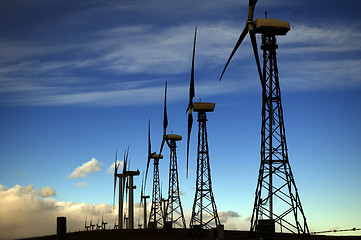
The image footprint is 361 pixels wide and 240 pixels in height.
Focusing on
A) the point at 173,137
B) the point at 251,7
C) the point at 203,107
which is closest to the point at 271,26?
the point at 251,7

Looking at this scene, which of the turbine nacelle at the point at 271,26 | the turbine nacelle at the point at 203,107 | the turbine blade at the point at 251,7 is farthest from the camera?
the turbine nacelle at the point at 203,107

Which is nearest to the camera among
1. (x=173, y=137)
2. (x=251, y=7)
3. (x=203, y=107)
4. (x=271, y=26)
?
(x=251, y=7)

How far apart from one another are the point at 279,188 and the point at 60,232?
29009 mm

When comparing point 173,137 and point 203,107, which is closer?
point 203,107

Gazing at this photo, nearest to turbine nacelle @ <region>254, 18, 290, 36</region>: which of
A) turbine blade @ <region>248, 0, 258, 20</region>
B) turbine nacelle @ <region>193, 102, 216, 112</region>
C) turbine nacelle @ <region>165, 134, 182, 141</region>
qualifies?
turbine blade @ <region>248, 0, 258, 20</region>

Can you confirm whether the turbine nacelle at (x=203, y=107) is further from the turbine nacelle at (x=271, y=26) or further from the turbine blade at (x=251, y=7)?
the turbine blade at (x=251, y=7)

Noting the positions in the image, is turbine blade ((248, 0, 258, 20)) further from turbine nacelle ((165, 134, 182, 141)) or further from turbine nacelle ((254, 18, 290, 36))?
turbine nacelle ((165, 134, 182, 141))

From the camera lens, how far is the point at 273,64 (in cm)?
4791

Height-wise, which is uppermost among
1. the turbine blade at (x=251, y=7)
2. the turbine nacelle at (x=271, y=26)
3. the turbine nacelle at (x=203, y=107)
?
the turbine blade at (x=251, y=7)

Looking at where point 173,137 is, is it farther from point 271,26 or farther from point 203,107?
point 271,26

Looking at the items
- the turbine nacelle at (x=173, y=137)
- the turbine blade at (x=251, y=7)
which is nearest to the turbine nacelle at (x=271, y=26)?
the turbine blade at (x=251, y=7)

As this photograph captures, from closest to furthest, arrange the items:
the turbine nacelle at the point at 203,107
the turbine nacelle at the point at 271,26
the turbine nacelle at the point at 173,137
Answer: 1. the turbine nacelle at the point at 271,26
2. the turbine nacelle at the point at 203,107
3. the turbine nacelle at the point at 173,137

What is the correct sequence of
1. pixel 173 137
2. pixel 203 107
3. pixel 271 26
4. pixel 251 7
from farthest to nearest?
pixel 173 137 → pixel 203 107 → pixel 271 26 → pixel 251 7

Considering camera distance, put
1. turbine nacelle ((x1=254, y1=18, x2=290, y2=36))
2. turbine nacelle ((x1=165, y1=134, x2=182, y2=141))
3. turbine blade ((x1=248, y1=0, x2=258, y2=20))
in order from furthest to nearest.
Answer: turbine nacelle ((x1=165, y1=134, x2=182, y2=141)) < turbine nacelle ((x1=254, y1=18, x2=290, y2=36)) < turbine blade ((x1=248, y1=0, x2=258, y2=20))
